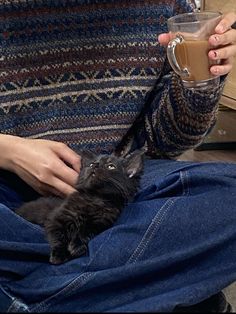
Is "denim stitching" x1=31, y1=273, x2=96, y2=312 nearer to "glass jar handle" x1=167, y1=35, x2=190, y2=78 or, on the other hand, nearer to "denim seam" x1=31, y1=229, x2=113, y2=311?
"denim seam" x1=31, y1=229, x2=113, y2=311

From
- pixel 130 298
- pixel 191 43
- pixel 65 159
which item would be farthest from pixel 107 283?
pixel 191 43

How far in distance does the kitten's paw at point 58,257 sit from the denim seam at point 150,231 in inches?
A: 4.6

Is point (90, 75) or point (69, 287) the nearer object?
point (69, 287)

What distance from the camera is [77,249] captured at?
3.00ft

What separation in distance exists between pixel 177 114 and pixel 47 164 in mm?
369

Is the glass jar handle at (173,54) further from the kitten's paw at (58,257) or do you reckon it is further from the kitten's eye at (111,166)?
the kitten's paw at (58,257)

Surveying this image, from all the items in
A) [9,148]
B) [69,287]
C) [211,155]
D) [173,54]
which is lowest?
[211,155]

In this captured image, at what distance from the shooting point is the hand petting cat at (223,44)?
0.96m

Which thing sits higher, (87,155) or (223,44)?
(223,44)

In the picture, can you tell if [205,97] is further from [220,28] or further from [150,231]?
[150,231]

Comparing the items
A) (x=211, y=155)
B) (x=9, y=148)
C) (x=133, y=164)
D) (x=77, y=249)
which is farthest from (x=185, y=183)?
(x=211, y=155)

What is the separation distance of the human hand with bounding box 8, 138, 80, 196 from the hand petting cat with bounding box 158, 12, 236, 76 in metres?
0.32

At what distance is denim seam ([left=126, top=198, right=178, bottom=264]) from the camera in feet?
2.95

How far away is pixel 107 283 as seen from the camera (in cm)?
86
